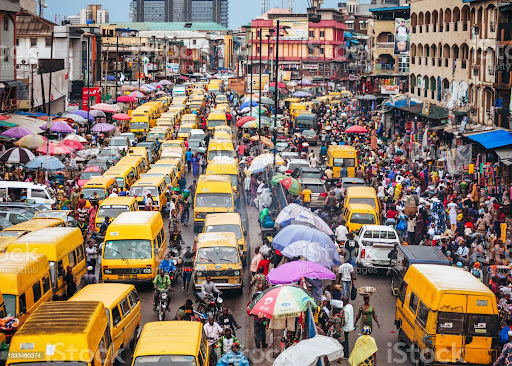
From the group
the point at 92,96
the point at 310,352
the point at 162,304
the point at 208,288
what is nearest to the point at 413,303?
the point at 310,352

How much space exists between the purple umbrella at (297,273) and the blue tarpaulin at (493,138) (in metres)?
15.8

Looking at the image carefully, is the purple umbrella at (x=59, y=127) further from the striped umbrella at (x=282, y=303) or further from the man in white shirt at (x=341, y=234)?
the striped umbrella at (x=282, y=303)

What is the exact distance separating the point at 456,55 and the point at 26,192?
1133 inches

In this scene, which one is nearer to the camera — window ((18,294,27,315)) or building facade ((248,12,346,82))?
window ((18,294,27,315))

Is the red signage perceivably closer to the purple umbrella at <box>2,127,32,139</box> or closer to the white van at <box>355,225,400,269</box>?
the purple umbrella at <box>2,127,32,139</box>

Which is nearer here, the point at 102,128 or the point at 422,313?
the point at 422,313

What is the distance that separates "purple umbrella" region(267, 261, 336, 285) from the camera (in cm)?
1816

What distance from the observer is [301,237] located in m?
21.1

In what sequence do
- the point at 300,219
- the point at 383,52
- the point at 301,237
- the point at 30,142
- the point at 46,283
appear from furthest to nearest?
the point at 383,52 → the point at 30,142 → the point at 300,219 → the point at 301,237 → the point at 46,283

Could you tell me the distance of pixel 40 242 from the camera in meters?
19.3

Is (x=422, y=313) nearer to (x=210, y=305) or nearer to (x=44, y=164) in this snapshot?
(x=210, y=305)

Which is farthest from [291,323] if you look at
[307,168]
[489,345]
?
[307,168]

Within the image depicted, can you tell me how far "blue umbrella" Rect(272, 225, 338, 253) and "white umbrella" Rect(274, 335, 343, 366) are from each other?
24.3ft

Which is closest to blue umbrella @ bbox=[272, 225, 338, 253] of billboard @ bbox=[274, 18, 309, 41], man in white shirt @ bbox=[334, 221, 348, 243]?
man in white shirt @ bbox=[334, 221, 348, 243]
